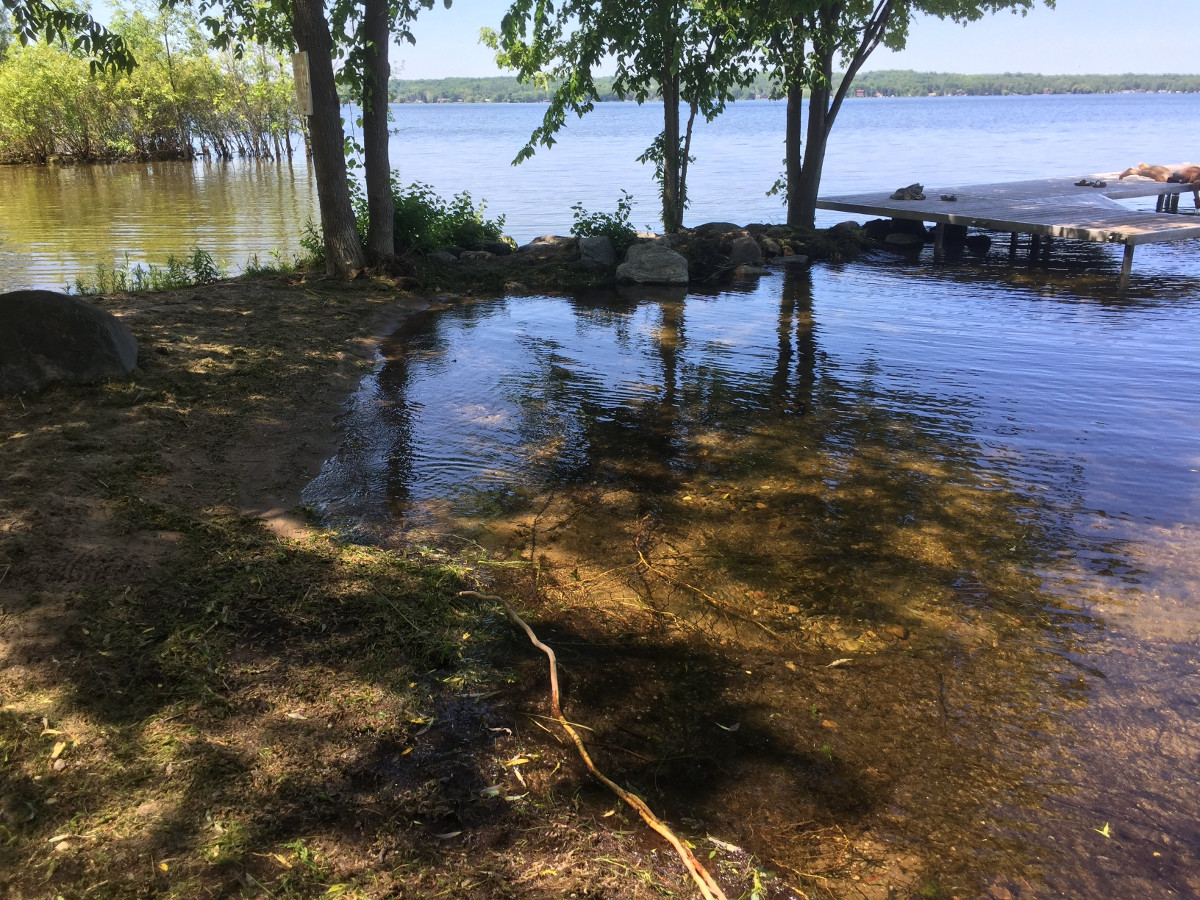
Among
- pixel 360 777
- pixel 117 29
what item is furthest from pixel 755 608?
pixel 117 29

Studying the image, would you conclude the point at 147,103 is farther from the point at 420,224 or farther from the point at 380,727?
the point at 380,727

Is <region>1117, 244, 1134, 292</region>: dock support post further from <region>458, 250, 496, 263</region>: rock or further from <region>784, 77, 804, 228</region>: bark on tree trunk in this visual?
<region>458, 250, 496, 263</region>: rock

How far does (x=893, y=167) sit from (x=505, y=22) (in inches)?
1048

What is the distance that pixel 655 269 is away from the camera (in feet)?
48.5

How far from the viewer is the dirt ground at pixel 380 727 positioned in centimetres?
297

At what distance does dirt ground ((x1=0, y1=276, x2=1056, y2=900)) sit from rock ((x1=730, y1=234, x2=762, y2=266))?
12.1 metres

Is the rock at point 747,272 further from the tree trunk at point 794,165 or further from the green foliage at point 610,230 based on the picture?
the tree trunk at point 794,165

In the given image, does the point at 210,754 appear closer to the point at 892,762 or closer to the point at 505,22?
the point at 892,762

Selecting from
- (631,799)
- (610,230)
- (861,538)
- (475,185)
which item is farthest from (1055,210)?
(475,185)

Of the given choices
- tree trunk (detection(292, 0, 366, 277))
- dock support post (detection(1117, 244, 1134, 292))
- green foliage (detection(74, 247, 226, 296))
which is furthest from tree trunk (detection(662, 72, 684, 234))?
green foliage (detection(74, 247, 226, 296))

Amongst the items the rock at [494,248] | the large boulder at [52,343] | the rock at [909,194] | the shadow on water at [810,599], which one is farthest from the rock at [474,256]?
the rock at [909,194]

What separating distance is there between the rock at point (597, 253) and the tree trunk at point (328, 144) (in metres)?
4.08

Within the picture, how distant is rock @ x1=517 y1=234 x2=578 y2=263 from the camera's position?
1559 centimetres

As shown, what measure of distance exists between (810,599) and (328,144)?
32.6 ft
